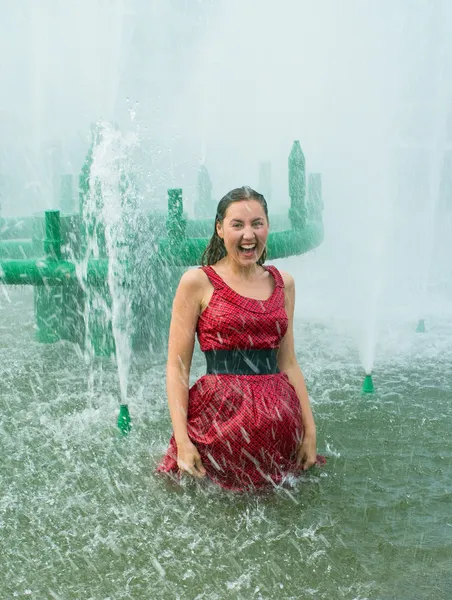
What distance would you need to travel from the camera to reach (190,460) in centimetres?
359

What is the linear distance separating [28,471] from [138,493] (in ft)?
2.42

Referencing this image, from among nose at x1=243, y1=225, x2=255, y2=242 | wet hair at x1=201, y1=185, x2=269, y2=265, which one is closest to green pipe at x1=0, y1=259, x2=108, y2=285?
wet hair at x1=201, y1=185, x2=269, y2=265

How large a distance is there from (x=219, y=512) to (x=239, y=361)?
0.71m

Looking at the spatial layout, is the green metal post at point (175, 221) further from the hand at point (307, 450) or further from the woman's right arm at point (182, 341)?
the hand at point (307, 450)

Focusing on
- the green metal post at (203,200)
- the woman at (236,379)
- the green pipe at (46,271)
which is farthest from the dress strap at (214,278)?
the green metal post at (203,200)

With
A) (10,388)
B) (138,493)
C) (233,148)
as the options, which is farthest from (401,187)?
(138,493)

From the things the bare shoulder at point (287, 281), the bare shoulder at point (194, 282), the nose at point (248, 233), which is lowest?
the bare shoulder at point (287, 281)

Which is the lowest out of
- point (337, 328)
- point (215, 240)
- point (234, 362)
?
point (337, 328)

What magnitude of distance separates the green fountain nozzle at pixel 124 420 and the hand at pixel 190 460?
137 cm

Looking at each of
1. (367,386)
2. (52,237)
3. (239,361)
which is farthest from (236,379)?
(52,237)

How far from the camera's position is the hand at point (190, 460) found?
3586 millimetres

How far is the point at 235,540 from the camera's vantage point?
135 inches

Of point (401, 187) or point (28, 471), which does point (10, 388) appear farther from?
point (401, 187)

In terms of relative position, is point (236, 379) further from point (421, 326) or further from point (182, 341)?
point (421, 326)
